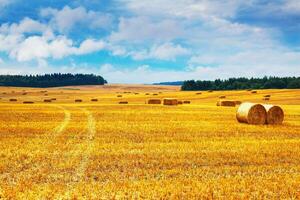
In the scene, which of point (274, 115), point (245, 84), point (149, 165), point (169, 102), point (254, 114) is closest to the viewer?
point (149, 165)

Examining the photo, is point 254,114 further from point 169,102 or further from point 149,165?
point 169,102

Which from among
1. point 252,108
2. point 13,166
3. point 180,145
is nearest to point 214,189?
point 13,166

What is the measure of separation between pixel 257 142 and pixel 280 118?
37.3 feet

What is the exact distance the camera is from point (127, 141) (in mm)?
20516

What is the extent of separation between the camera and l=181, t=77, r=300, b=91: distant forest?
134 m

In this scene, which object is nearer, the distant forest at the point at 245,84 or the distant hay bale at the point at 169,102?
the distant hay bale at the point at 169,102

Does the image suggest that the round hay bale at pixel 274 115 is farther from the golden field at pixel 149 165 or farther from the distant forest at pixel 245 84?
the distant forest at pixel 245 84

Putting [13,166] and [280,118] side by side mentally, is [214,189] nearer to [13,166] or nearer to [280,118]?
[13,166]

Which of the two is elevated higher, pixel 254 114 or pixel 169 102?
pixel 254 114

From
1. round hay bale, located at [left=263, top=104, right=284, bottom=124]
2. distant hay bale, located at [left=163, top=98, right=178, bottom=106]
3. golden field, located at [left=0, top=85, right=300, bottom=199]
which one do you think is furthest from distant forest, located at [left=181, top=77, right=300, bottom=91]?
golden field, located at [left=0, top=85, right=300, bottom=199]

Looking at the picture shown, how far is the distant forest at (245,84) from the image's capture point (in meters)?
134

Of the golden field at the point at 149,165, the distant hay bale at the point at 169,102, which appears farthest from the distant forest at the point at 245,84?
the golden field at the point at 149,165

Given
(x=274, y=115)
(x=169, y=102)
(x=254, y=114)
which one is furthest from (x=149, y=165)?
(x=169, y=102)

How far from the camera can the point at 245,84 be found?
466ft
